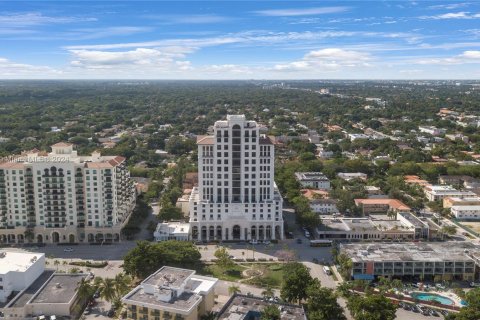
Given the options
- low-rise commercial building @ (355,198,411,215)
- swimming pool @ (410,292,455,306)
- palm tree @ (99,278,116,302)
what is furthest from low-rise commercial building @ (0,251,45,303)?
low-rise commercial building @ (355,198,411,215)

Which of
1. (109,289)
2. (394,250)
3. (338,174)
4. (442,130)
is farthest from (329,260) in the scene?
(442,130)

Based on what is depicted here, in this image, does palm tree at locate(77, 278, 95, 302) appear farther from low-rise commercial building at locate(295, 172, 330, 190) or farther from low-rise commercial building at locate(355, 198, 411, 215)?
low-rise commercial building at locate(295, 172, 330, 190)

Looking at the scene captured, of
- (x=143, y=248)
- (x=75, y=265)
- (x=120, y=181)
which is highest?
(x=120, y=181)

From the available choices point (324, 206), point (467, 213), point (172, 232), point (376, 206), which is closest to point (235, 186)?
point (172, 232)

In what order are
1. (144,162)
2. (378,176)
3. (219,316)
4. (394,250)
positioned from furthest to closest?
(144,162) < (378,176) < (394,250) < (219,316)

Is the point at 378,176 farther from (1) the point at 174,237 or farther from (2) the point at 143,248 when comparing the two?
(2) the point at 143,248

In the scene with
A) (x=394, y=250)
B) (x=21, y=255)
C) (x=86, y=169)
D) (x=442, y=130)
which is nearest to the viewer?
(x=21, y=255)

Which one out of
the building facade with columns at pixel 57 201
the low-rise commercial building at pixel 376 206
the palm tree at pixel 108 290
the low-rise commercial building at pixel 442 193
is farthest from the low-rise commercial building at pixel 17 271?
the low-rise commercial building at pixel 442 193
